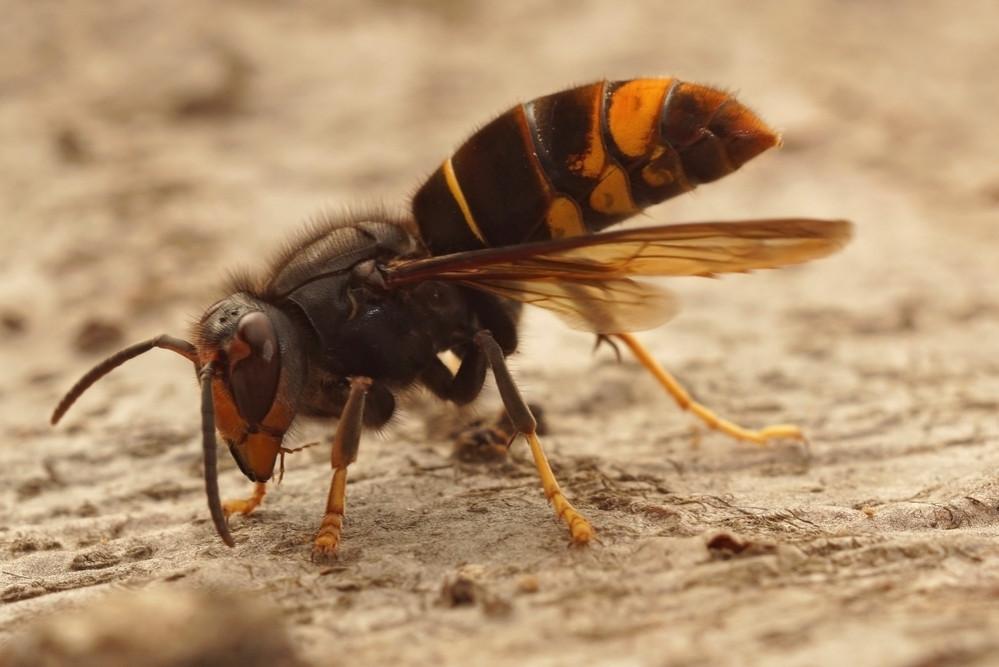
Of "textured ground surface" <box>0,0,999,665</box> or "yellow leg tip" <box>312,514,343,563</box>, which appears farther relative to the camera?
"yellow leg tip" <box>312,514,343,563</box>

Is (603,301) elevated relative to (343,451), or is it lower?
elevated

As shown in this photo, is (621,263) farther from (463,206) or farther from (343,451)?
(343,451)

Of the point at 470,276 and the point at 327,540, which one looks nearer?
the point at 327,540

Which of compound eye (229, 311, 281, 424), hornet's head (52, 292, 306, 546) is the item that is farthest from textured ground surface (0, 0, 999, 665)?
compound eye (229, 311, 281, 424)

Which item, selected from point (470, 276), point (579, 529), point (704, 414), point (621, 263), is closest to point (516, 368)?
point (704, 414)

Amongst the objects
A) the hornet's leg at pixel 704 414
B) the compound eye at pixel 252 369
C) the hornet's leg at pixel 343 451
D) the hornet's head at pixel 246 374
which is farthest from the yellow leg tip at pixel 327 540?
the hornet's leg at pixel 704 414

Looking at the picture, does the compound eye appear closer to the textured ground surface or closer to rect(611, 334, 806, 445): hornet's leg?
the textured ground surface

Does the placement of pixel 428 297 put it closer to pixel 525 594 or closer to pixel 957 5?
pixel 525 594
